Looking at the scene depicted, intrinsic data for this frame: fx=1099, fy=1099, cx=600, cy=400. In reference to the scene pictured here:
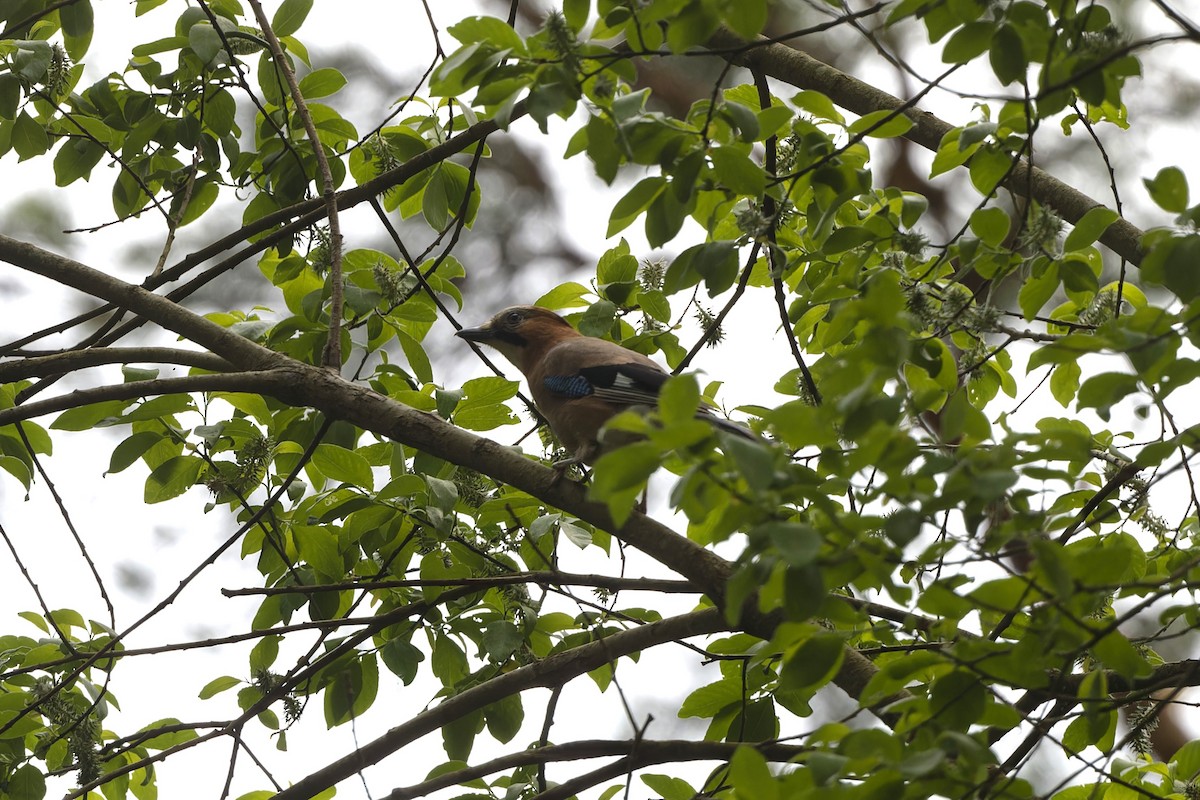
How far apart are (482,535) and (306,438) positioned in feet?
2.22

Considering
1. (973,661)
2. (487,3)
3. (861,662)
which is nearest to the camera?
(973,661)

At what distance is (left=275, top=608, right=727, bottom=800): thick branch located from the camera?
10.7 feet

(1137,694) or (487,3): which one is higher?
(487,3)

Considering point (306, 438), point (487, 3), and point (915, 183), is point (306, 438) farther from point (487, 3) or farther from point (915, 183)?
point (487, 3)

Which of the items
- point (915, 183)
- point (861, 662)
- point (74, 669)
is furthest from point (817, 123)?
point (915, 183)

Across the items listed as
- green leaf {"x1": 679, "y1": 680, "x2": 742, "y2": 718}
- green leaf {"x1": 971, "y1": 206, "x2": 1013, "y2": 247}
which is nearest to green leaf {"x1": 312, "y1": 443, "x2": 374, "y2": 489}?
green leaf {"x1": 679, "y1": 680, "x2": 742, "y2": 718}

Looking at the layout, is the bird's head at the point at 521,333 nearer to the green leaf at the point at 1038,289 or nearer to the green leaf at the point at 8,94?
the green leaf at the point at 8,94

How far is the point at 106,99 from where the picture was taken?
378 centimetres

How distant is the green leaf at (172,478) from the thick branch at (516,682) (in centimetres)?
101

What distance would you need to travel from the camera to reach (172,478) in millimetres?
3477

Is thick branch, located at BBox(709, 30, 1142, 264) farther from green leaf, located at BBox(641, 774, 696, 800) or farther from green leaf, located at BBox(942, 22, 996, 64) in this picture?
green leaf, located at BBox(641, 774, 696, 800)

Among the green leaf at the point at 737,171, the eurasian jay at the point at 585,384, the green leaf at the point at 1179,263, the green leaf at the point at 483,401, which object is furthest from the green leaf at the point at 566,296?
the green leaf at the point at 1179,263

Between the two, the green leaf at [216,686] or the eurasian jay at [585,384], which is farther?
the eurasian jay at [585,384]

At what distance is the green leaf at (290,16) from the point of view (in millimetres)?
3764
